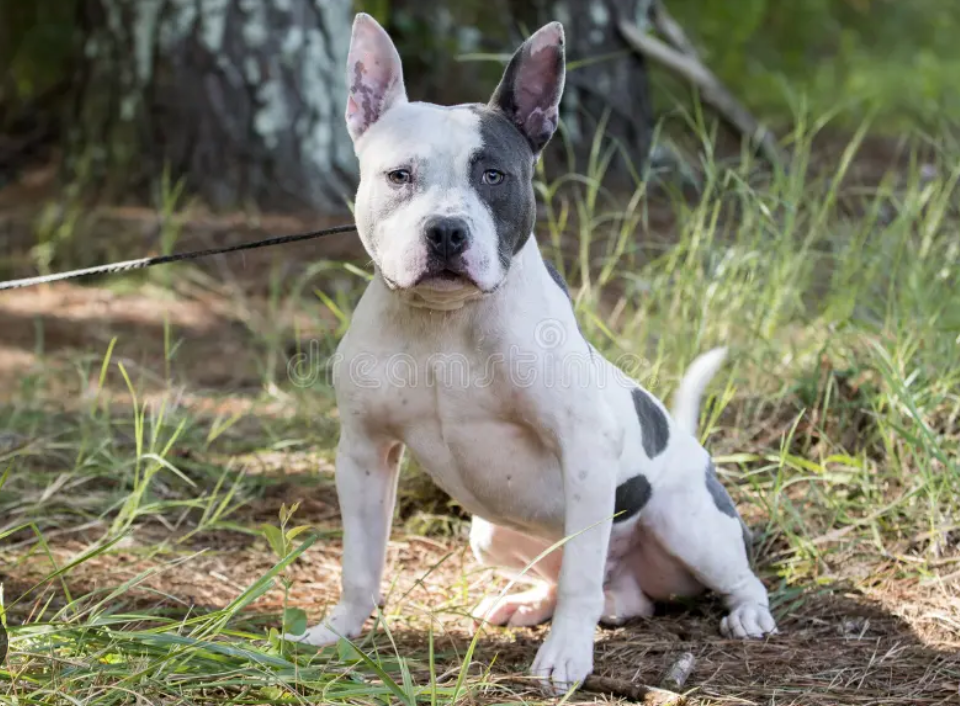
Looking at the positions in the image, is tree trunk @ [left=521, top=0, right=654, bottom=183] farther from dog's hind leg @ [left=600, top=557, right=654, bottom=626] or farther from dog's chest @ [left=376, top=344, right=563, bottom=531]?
dog's chest @ [left=376, top=344, right=563, bottom=531]

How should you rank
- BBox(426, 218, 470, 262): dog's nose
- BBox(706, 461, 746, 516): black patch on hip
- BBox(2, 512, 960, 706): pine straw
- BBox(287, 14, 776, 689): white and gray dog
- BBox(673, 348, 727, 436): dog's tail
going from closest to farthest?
BBox(426, 218, 470, 262): dog's nose → BBox(287, 14, 776, 689): white and gray dog → BBox(2, 512, 960, 706): pine straw → BBox(706, 461, 746, 516): black patch on hip → BBox(673, 348, 727, 436): dog's tail

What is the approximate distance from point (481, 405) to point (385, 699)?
67cm

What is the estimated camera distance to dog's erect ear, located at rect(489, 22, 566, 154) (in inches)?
107

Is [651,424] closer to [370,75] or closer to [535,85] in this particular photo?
[535,85]

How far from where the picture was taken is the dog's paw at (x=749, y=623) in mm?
3041

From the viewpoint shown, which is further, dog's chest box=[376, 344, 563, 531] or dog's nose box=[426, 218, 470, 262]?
dog's chest box=[376, 344, 563, 531]

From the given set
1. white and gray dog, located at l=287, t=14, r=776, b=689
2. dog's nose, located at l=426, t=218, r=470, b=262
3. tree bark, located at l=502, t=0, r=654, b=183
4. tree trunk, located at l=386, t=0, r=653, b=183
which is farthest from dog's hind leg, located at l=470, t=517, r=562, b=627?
tree bark, located at l=502, t=0, r=654, b=183

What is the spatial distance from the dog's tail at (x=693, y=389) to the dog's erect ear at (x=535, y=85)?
92 centimetres

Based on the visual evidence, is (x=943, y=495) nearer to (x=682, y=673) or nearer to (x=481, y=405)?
(x=682, y=673)

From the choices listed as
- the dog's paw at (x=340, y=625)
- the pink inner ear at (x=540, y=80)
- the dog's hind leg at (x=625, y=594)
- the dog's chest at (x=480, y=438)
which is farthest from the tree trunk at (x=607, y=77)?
the dog's paw at (x=340, y=625)

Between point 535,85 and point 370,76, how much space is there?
36cm

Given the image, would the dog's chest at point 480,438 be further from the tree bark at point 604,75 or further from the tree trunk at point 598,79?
the tree bark at point 604,75

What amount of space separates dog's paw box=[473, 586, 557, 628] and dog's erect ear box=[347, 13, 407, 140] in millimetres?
1218

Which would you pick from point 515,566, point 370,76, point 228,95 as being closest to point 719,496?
point 515,566
